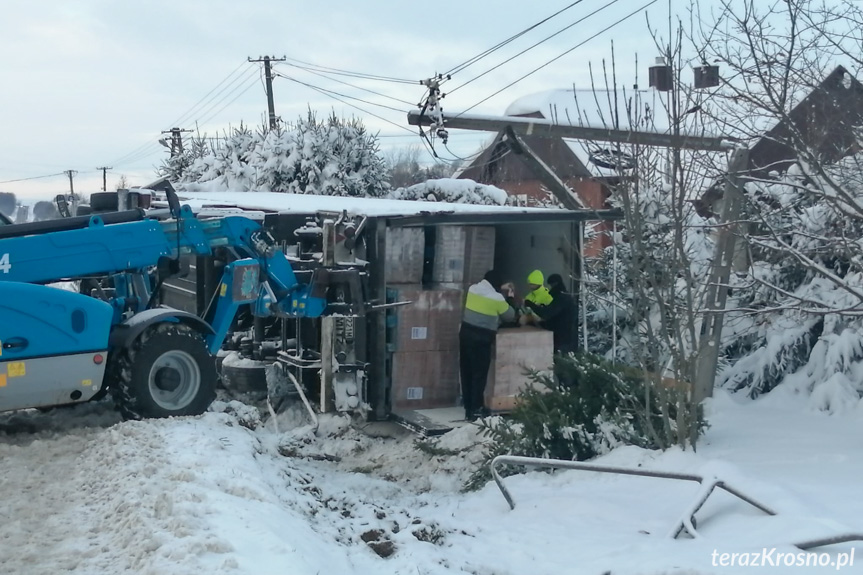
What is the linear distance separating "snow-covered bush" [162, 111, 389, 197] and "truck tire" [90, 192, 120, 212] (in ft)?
41.8

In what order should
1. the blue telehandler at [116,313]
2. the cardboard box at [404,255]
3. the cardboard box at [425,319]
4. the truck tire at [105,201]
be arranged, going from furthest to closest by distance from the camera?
the truck tire at [105,201], the cardboard box at [404,255], the cardboard box at [425,319], the blue telehandler at [116,313]

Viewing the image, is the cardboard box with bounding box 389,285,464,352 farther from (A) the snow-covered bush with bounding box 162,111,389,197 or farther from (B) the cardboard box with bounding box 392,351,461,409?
(A) the snow-covered bush with bounding box 162,111,389,197

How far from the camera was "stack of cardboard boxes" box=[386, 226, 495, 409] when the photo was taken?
36.3 ft

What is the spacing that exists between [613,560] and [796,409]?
17.1 ft

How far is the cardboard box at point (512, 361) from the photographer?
11047 millimetres

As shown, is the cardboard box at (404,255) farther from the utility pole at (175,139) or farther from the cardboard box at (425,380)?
the utility pole at (175,139)

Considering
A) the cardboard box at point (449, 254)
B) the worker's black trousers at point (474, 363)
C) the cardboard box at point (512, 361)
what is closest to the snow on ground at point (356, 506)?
the worker's black trousers at point (474, 363)

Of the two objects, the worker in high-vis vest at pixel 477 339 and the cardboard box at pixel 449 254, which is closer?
the worker in high-vis vest at pixel 477 339

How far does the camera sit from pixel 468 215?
10945 millimetres

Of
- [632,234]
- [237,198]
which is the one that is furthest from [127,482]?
[237,198]

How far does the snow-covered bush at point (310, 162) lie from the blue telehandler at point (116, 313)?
1534 cm

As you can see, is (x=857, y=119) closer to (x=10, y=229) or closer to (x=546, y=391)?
(x=546, y=391)

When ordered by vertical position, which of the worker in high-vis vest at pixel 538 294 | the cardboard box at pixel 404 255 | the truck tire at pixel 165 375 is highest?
the cardboard box at pixel 404 255

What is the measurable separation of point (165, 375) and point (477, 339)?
3.80 meters
